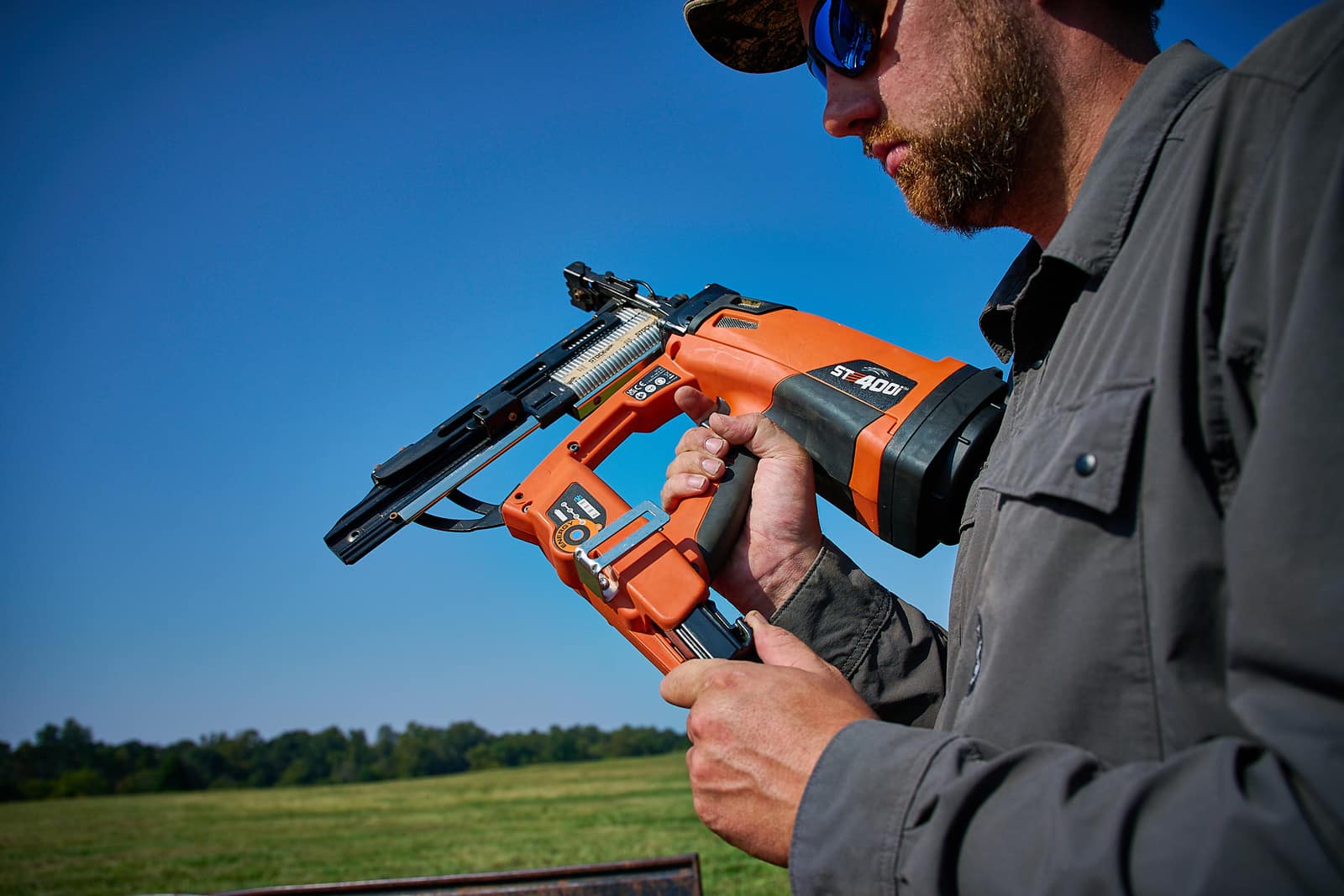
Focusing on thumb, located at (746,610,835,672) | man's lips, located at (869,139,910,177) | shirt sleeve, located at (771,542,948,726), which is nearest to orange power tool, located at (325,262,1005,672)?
shirt sleeve, located at (771,542,948,726)

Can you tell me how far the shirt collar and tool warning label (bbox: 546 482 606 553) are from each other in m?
2.14

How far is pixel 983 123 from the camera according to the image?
94.4 inches

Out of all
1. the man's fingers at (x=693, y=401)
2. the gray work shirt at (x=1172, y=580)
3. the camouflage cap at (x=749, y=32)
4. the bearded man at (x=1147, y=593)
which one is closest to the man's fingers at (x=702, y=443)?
the man's fingers at (x=693, y=401)

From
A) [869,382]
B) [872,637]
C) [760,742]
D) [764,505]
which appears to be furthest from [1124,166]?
[764,505]

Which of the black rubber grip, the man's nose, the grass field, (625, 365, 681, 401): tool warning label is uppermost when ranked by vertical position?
the man's nose

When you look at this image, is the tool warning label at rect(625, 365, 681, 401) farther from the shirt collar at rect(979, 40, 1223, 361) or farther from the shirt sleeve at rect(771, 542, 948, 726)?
the shirt collar at rect(979, 40, 1223, 361)

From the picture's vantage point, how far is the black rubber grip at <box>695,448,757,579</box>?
131 inches

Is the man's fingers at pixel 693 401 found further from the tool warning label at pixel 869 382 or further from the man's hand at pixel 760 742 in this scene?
the man's hand at pixel 760 742

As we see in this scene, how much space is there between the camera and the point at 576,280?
5117 millimetres

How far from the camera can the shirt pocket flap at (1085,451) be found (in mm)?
1277

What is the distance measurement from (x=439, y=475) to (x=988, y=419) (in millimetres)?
2651

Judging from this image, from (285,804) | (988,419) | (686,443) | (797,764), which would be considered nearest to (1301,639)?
(797,764)

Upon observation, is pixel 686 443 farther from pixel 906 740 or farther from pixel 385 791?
pixel 385 791

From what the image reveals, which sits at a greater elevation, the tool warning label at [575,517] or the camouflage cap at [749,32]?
the camouflage cap at [749,32]
